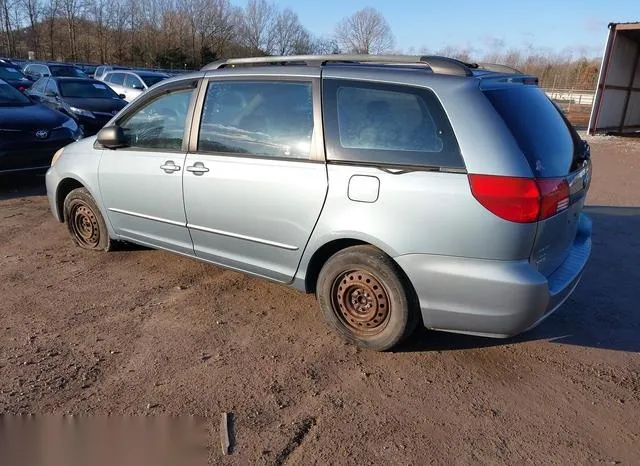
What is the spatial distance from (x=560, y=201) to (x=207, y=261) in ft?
8.54

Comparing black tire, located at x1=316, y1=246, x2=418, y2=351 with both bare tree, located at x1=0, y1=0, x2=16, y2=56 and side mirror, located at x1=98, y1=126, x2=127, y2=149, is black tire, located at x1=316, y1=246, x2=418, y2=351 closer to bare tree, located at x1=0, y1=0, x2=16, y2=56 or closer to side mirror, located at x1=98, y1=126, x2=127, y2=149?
side mirror, located at x1=98, y1=126, x2=127, y2=149

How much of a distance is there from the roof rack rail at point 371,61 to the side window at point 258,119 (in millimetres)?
316

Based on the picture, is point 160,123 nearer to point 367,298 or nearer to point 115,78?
point 367,298

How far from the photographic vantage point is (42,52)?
173 ft

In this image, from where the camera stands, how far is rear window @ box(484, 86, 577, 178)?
297 centimetres

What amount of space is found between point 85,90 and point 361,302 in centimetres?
1186

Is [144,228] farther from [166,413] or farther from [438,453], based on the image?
[438,453]

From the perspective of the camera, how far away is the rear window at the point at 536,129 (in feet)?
9.76

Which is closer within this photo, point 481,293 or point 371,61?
point 481,293

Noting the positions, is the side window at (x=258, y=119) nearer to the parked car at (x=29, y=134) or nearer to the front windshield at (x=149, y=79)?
the parked car at (x=29, y=134)

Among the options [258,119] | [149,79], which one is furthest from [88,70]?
[258,119]

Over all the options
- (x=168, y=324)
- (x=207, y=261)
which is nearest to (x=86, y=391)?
(x=168, y=324)

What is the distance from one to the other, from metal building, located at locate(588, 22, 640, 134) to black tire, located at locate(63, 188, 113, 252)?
15357 millimetres

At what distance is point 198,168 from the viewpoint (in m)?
3.92
